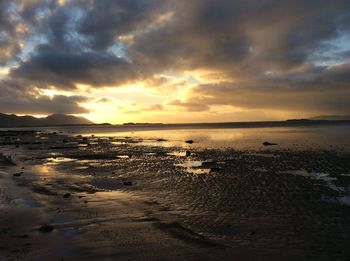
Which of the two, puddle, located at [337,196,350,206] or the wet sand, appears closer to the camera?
the wet sand

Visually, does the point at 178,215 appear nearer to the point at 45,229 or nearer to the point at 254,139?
the point at 45,229

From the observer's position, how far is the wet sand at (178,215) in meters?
10.9

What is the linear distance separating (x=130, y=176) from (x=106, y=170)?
15.5 feet

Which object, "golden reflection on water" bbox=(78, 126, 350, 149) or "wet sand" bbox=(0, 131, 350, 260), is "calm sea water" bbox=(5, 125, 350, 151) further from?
"wet sand" bbox=(0, 131, 350, 260)

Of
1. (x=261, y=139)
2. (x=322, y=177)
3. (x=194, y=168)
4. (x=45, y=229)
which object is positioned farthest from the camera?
(x=261, y=139)

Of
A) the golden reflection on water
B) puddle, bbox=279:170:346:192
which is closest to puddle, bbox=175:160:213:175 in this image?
puddle, bbox=279:170:346:192

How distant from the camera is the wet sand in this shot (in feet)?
35.8

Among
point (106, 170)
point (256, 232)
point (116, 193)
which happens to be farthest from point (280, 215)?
point (106, 170)

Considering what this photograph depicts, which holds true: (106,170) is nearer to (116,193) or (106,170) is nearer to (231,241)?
(116,193)

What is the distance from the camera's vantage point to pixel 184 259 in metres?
10.2

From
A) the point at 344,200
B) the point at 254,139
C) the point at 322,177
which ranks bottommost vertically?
the point at 344,200

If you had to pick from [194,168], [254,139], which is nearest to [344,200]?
[194,168]

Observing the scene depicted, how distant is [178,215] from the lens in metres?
15.2

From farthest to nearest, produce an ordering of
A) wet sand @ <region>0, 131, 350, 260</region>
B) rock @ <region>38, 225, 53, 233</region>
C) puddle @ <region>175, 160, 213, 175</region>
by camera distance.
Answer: puddle @ <region>175, 160, 213, 175</region> < rock @ <region>38, 225, 53, 233</region> < wet sand @ <region>0, 131, 350, 260</region>
